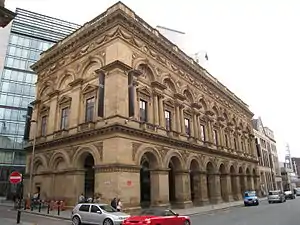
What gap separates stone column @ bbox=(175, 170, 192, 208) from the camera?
2538cm

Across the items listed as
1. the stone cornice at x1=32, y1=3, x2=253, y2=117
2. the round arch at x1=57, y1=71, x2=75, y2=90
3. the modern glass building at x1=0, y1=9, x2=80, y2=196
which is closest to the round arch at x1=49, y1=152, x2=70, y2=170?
the round arch at x1=57, y1=71, x2=75, y2=90

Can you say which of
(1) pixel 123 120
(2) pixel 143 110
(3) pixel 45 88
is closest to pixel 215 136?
(2) pixel 143 110

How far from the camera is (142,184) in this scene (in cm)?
2600

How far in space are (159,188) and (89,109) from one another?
9492 millimetres

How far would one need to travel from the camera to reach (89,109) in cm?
2400

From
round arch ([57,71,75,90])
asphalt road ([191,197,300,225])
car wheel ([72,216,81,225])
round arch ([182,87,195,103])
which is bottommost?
asphalt road ([191,197,300,225])

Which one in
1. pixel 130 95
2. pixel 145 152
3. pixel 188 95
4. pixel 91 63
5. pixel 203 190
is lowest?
pixel 203 190

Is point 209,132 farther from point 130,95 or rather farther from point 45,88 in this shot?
point 45,88

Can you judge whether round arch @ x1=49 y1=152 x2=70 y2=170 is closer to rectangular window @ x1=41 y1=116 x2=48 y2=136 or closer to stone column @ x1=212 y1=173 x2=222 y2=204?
rectangular window @ x1=41 y1=116 x2=48 y2=136

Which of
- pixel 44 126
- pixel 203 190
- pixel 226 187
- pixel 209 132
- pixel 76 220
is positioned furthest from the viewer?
pixel 226 187

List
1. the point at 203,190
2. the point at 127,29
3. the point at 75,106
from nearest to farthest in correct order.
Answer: the point at 127,29 → the point at 75,106 → the point at 203,190

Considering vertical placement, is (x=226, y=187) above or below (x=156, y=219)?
above

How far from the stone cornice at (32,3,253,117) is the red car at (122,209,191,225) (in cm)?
1674

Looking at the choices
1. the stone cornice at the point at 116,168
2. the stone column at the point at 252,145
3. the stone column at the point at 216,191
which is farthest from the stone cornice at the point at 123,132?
the stone column at the point at 252,145
